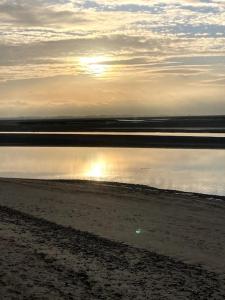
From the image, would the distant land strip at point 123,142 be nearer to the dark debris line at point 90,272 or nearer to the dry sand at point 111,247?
the dry sand at point 111,247

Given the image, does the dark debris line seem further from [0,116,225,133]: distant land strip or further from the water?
[0,116,225,133]: distant land strip

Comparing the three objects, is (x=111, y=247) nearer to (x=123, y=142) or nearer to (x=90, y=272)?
(x=90, y=272)

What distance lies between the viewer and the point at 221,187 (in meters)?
17.2

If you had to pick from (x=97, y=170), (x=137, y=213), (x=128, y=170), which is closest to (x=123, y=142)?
(x=97, y=170)

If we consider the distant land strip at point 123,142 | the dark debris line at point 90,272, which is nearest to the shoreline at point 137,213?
the dark debris line at point 90,272

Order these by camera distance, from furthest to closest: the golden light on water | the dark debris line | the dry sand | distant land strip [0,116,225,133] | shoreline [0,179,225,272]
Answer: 1. distant land strip [0,116,225,133]
2. the golden light on water
3. shoreline [0,179,225,272]
4. the dry sand
5. the dark debris line

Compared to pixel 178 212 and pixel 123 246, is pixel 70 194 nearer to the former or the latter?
pixel 178 212

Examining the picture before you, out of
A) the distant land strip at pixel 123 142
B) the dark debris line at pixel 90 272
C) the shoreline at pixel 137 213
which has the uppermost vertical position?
the dark debris line at pixel 90 272

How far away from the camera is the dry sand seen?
618cm

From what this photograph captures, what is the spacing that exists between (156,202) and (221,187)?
4387 mm

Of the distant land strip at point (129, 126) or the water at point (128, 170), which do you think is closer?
the water at point (128, 170)

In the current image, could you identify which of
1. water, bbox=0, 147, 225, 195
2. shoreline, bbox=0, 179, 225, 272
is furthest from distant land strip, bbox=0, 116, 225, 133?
shoreline, bbox=0, 179, 225, 272

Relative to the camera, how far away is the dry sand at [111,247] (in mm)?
6184

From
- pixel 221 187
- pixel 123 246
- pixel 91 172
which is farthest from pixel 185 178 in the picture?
pixel 123 246
